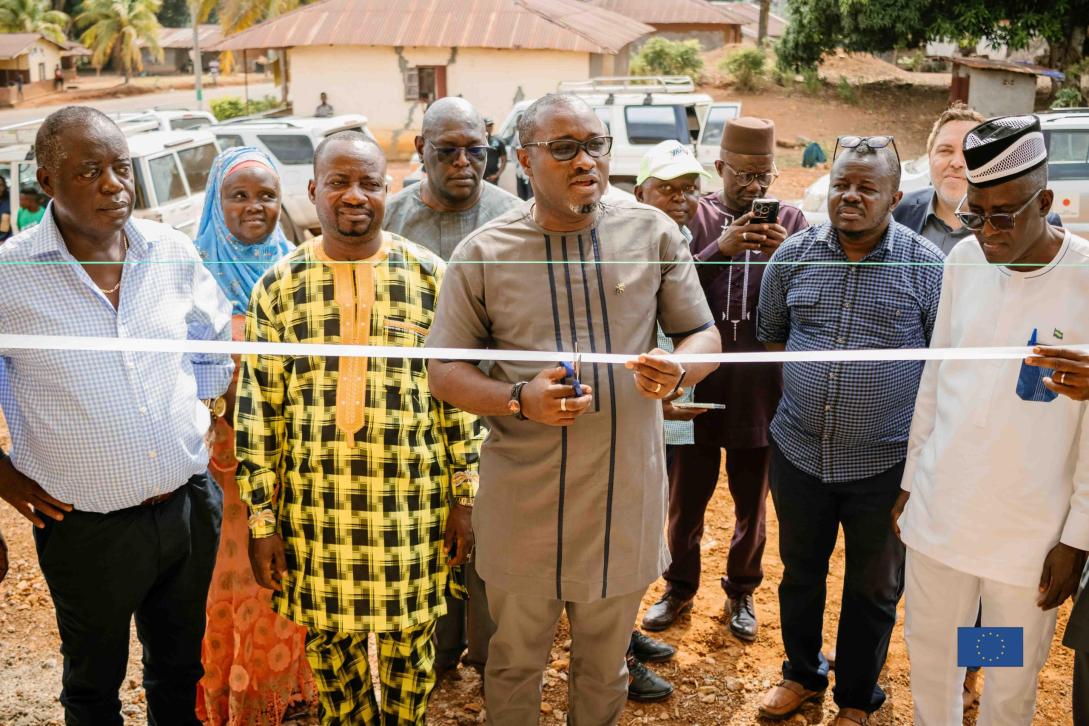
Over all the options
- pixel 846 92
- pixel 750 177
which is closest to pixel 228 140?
pixel 750 177

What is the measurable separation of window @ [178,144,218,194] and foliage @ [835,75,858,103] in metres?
19.3

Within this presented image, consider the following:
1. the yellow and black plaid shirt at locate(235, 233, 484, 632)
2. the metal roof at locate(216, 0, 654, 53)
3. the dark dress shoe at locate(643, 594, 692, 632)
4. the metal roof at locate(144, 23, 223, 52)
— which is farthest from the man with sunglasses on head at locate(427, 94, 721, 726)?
the metal roof at locate(144, 23, 223, 52)

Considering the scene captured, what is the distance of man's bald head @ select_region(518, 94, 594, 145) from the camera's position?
110 inches

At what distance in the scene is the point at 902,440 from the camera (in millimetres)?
3443

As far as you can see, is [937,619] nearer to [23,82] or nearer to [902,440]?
[902,440]

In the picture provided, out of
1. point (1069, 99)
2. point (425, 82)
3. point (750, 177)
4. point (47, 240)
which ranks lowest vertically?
point (47, 240)

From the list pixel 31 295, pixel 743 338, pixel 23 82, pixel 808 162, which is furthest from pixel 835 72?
pixel 23 82

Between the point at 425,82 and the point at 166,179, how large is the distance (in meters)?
14.8

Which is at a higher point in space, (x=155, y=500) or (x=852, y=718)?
(x=155, y=500)

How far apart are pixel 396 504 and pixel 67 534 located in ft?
3.15

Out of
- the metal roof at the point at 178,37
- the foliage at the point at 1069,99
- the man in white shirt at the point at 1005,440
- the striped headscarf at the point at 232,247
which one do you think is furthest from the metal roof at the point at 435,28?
the metal roof at the point at 178,37

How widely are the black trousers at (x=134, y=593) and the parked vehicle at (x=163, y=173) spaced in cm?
823

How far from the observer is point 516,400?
2.65m

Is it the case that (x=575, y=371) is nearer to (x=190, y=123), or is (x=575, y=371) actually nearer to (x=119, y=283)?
(x=119, y=283)
